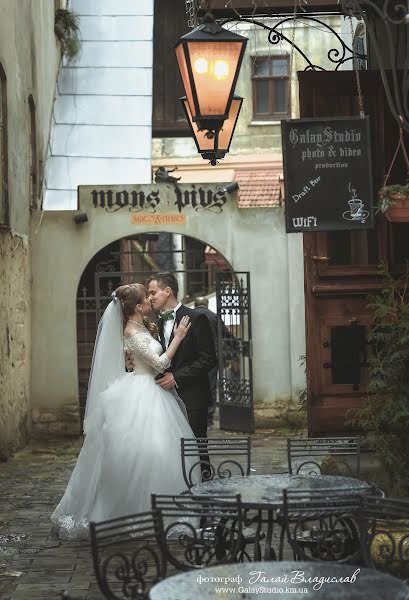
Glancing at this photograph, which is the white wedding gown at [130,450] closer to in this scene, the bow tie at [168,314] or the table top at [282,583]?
the bow tie at [168,314]

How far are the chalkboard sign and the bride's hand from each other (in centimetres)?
194

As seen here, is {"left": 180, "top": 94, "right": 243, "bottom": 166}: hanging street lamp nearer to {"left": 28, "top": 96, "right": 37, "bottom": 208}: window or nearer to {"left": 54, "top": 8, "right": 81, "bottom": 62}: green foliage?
{"left": 28, "top": 96, "right": 37, "bottom": 208}: window

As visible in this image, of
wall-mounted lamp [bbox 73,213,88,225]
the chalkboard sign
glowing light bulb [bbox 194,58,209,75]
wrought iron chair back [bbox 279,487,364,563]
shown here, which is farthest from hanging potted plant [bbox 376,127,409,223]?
wall-mounted lamp [bbox 73,213,88,225]

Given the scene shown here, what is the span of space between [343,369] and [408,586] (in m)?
5.32

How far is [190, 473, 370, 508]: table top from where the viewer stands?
642cm

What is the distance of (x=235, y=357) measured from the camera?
1933 centimetres

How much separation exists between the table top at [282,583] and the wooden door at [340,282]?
189 inches

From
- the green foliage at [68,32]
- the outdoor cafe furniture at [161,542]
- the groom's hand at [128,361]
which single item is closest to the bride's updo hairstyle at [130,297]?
the groom's hand at [128,361]

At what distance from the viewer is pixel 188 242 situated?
3566cm

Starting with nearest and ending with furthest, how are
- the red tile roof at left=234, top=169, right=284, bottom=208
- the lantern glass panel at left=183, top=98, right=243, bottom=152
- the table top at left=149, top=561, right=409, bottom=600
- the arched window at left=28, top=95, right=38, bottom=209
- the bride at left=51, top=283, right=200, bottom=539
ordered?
the table top at left=149, top=561, right=409, bottom=600, the lantern glass panel at left=183, top=98, right=243, bottom=152, the bride at left=51, top=283, right=200, bottom=539, the arched window at left=28, top=95, right=38, bottom=209, the red tile roof at left=234, top=169, right=284, bottom=208

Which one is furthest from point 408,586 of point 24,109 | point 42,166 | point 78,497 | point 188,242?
point 188,242

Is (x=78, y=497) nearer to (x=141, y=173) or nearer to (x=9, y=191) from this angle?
(x=9, y=191)

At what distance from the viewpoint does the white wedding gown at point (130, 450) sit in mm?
9625

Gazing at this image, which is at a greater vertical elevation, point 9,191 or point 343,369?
point 9,191
